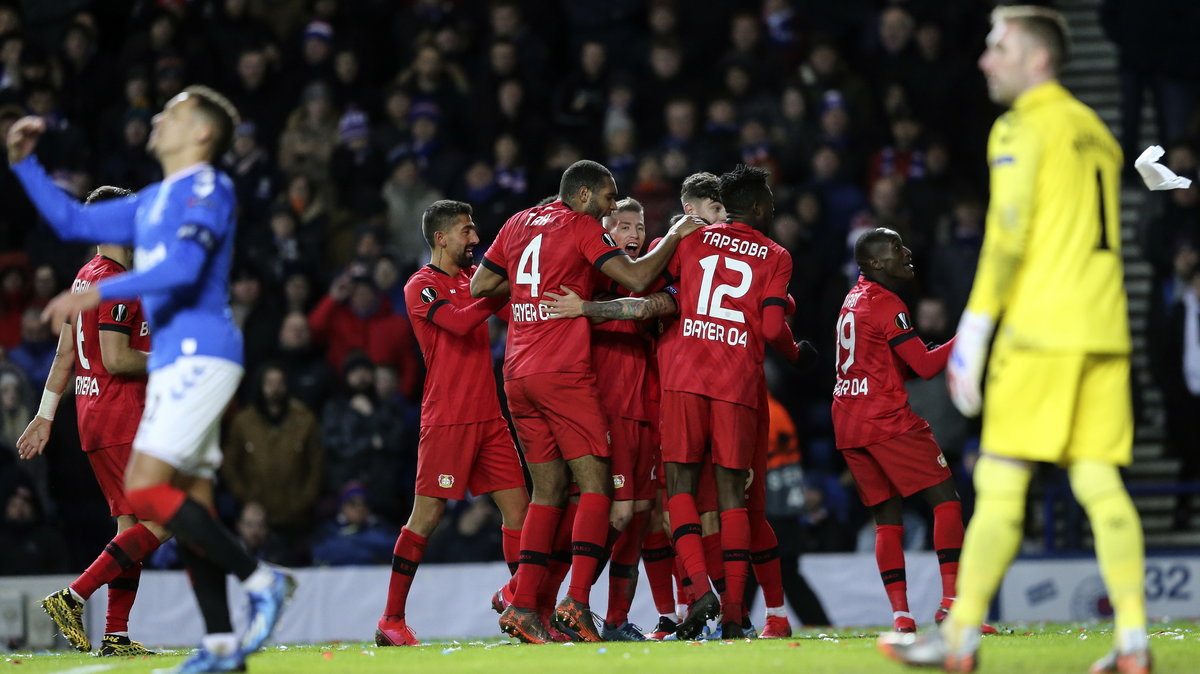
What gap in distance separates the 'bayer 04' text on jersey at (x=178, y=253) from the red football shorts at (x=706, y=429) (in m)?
2.93

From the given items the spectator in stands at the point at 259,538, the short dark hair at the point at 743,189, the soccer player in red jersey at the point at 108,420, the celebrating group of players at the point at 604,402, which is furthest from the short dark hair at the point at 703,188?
the spectator in stands at the point at 259,538

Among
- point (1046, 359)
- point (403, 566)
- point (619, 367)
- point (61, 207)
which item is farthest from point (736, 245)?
point (61, 207)

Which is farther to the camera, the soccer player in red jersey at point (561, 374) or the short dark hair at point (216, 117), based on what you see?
the soccer player in red jersey at point (561, 374)

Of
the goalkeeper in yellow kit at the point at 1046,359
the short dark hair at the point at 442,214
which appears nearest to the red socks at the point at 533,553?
the short dark hair at the point at 442,214

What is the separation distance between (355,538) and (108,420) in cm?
476

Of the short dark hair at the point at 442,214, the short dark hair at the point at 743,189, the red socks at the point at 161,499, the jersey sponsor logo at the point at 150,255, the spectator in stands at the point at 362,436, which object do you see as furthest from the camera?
the spectator in stands at the point at 362,436

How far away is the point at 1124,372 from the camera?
579cm

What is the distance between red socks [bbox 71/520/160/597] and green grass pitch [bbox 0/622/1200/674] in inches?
16.9

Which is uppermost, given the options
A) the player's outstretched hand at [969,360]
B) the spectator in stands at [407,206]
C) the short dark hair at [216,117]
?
the spectator in stands at [407,206]

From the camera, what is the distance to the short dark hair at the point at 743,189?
28.8 feet

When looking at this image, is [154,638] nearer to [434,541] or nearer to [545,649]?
[434,541]

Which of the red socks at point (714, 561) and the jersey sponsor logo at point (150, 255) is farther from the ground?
the jersey sponsor logo at point (150, 255)

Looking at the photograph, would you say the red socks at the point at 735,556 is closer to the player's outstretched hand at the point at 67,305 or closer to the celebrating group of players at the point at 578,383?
the celebrating group of players at the point at 578,383

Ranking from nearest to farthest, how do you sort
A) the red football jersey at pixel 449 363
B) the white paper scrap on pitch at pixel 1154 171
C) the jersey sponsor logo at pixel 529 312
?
the white paper scrap on pitch at pixel 1154 171 → the jersey sponsor logo at pixel 529 312 → the red football jersey at pixel 449 363
